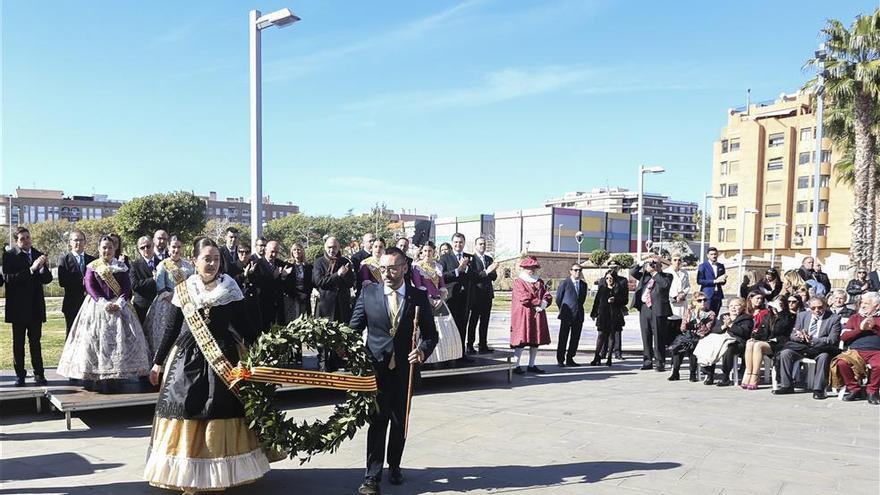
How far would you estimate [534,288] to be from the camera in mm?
10719

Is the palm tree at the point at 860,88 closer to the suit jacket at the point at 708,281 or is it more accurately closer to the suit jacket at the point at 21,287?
the suit jacket at the point at 708,281

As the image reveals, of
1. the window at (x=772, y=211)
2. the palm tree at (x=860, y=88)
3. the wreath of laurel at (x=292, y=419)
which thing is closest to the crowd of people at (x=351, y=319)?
the wreath of laurel at (x=292, y=419)

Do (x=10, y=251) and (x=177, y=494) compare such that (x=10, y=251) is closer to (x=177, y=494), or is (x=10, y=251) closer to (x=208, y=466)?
(x=177, y=494)

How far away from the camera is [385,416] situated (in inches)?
195

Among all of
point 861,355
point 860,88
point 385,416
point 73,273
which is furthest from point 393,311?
point 860,88

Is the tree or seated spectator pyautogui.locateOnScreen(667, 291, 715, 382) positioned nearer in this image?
seated spectator pyautogui.locateOnScreen(667, 291, 715, 382)

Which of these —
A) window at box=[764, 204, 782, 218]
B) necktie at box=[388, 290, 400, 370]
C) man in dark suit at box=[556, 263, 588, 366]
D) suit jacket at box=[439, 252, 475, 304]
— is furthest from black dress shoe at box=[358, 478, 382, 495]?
window at box=[764, 204, 782, 218]

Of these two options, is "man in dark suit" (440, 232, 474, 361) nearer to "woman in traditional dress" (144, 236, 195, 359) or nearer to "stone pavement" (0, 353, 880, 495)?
"stone pavement" (0, 353, 880, 495)

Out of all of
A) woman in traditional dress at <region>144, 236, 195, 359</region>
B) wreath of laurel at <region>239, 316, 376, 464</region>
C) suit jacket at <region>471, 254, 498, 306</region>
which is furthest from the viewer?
suit jacket at <region>471, 254, 498, 306</region>

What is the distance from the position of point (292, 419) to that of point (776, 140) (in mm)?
69060

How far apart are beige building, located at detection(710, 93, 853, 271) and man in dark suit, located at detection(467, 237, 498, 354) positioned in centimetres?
5514

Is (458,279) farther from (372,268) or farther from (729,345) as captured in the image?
(729,345)

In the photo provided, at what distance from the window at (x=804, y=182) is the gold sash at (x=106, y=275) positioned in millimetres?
66292

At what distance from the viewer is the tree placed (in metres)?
53.1
